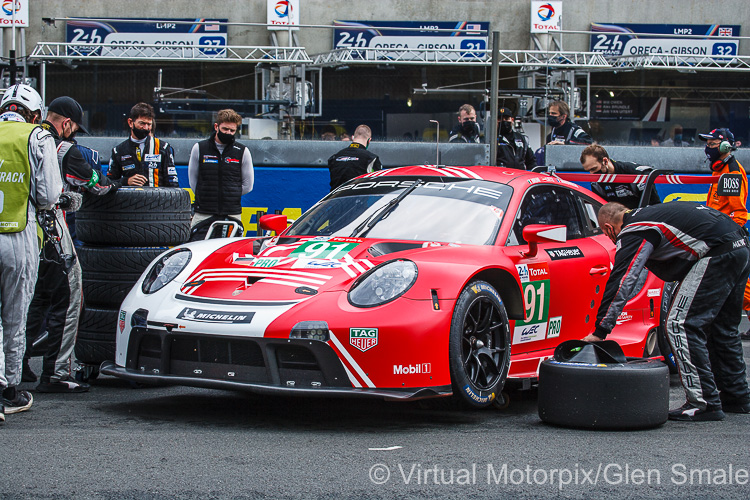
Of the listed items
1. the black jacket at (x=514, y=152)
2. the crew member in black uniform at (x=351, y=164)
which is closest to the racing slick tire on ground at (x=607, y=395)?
the crew member in black uniform at (x=351, y=164)

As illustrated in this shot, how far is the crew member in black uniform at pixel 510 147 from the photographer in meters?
9.73

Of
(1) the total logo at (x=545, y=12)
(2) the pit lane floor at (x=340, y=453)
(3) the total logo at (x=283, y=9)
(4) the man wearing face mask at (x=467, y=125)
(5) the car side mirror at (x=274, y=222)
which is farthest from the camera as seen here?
(1) the total logo at (x=545, y=12)

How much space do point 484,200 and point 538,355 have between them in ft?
3.22

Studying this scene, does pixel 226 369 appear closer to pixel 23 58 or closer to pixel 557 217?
pixel 557 217

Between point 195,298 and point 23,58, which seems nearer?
point 195,298

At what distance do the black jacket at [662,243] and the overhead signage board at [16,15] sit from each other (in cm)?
1821

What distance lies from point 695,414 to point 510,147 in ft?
16.5

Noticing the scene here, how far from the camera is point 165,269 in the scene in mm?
5387

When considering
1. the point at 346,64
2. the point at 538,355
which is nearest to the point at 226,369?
the point at 538,355

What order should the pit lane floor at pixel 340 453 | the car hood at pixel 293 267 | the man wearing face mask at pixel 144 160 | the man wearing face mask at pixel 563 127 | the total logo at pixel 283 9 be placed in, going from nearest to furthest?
the pit lane floor at pixel 340 453 < the car hood at pixel 293 267 < the man wearing face mask at pixel 144 160 < the man wearing face mask at pixel 563 127 < the total logo at pixel 283 9

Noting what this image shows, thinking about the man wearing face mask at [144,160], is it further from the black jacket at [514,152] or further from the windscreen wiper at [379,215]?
the black jacket at [514,152]

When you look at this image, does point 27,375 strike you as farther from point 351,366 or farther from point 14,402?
point 351,366

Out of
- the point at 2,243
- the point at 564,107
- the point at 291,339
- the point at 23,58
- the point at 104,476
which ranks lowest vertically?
the point at 104,476

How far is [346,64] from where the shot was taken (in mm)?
20250
